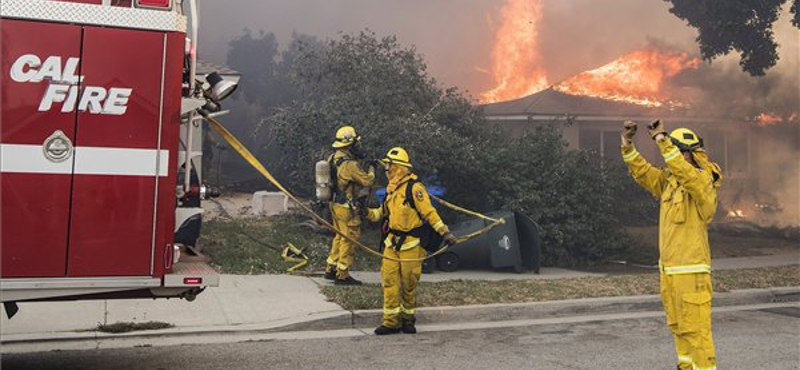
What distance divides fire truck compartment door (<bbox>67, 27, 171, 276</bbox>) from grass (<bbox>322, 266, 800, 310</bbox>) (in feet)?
10.1

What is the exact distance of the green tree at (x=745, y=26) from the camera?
1374cm

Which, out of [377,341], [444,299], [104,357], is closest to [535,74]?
[444,299]

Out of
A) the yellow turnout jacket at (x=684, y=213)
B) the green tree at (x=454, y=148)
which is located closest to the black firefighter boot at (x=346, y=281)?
the green tree at (x=454, y=148)

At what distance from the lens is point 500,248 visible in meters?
9.09

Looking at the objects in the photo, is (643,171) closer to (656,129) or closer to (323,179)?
(656,129)

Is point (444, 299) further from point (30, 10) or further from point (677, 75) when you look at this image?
point (677, 75)

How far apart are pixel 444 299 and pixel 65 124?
4370 millimetres

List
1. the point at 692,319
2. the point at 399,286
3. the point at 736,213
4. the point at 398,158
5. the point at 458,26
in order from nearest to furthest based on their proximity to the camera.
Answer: the point at 692,319, the point at 399,286, the point at 398,158, the point at 736,213, the point at 458,26

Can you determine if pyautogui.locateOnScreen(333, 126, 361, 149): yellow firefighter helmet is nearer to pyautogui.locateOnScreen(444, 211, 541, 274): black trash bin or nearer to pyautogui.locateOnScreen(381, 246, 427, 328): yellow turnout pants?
pyautogui.locateOnScreen(444, 211, 541, 274): black trash bin

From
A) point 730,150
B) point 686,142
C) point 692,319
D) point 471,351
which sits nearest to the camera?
point 692,319

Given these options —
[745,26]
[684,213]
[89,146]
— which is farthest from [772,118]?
[89,146]

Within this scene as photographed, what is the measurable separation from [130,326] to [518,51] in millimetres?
15752

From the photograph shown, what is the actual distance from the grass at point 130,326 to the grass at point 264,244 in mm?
2219

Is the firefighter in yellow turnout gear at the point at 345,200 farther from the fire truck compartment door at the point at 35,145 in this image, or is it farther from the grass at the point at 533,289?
the fire truck compartment door at the point at 35,145
